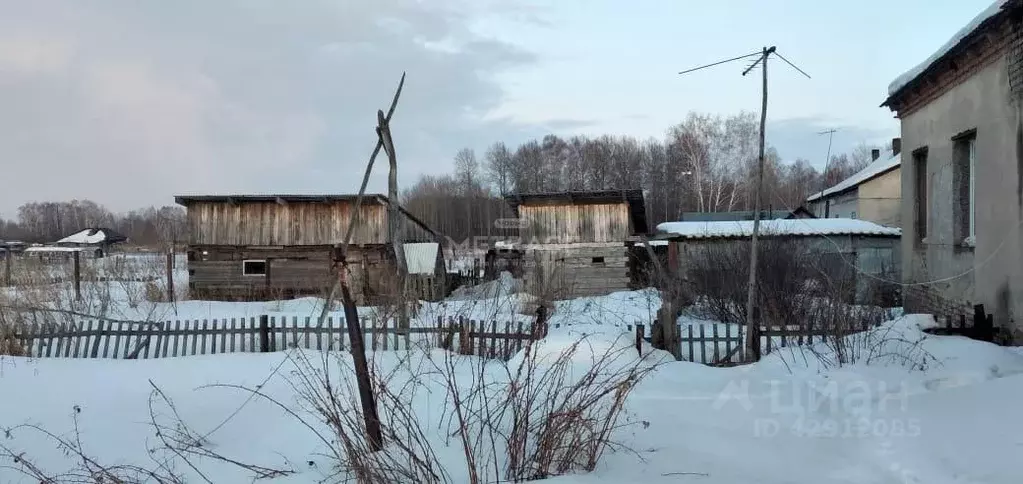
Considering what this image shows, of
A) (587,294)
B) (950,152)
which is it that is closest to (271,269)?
(587,294)

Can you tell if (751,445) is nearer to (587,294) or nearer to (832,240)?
(587,294)

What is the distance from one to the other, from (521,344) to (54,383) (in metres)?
6.44

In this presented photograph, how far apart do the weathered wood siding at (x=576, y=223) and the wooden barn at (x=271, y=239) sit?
17.4ft

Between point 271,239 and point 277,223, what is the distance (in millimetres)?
601

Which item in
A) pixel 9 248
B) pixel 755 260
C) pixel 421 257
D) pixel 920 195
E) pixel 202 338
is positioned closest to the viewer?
pixel 755 260

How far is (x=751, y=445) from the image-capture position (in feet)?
15.6

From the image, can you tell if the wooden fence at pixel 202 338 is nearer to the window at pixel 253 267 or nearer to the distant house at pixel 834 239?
the window at pixel 253 267

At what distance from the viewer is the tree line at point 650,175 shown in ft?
168

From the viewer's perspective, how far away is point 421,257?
979 inches

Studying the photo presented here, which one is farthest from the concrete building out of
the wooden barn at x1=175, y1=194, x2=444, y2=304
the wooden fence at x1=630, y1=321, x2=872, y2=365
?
the wooden barn at x1=175, y1=194, x2=444, y2=304

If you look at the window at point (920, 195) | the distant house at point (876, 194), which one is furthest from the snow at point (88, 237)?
the window at point (920, 195)

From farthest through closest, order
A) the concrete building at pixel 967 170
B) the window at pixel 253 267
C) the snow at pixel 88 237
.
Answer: the snow at pixel 88 237
the window at pixel 253 267
the concrete building at pixel 967 170

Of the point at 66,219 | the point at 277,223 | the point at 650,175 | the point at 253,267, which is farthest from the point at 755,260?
the point at 66,219

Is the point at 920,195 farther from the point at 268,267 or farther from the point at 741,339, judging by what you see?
the point at 268,267
